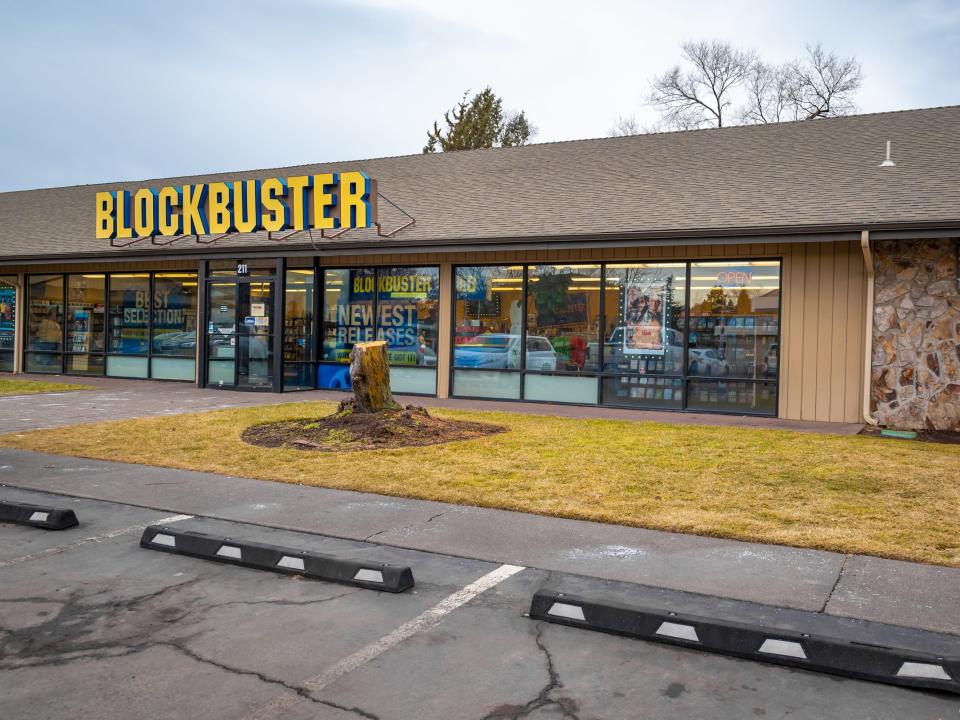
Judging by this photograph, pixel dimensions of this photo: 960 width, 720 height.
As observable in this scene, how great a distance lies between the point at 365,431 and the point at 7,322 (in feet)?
57.3

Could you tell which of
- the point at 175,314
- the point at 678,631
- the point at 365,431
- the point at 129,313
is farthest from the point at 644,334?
the point at 129,313

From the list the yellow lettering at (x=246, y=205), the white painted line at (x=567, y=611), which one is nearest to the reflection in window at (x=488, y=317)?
the yellow lettering at (x=246, y=205)

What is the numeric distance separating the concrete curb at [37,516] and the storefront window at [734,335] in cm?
1133

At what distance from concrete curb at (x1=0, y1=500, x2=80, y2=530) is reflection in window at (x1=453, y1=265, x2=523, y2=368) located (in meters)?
11.2

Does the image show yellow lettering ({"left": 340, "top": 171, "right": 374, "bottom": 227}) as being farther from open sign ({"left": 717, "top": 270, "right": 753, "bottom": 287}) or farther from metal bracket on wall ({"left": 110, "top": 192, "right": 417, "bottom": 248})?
open sign ({"left": 717, "top": 270, "right": 753, "bottom": 287})

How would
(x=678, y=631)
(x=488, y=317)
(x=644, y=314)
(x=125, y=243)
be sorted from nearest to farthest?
(x=678, y=631) < (x=644, y=314) < (x=488, y=317) < (x=125, y=243)

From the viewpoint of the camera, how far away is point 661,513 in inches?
281

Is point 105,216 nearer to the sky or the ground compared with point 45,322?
nearer to the sky

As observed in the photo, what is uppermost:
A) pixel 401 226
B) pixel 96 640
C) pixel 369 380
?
pixel 401 226

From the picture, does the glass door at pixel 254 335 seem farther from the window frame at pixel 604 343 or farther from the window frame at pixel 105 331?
the window frame at pixel 604 343

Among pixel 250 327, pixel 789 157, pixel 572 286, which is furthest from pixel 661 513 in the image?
pixel 250 327

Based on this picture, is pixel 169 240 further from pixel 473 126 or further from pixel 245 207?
pixel 473 126

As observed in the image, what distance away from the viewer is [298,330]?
19156mm

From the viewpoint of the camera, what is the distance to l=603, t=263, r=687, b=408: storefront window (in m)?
15.5
